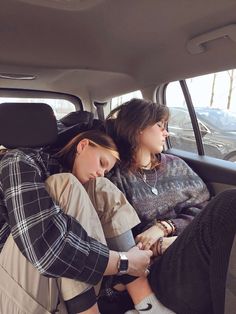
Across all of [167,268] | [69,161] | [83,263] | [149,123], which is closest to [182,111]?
[149,123]

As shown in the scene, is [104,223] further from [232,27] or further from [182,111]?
[182,111]

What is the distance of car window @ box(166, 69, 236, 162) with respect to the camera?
2.14m

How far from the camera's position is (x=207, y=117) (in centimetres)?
236

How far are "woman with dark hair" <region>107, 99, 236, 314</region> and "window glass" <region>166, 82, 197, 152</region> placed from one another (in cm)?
51

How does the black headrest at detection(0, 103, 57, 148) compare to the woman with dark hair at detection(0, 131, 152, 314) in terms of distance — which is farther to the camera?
the black headrest at detection(0, 103, 57, 148)

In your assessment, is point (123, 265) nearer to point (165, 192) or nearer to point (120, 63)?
point (165, 192)

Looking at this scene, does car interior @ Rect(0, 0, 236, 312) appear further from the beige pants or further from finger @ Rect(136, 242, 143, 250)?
finger @ Rect(136, 242, 143, 250)

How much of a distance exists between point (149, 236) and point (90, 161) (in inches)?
16.0

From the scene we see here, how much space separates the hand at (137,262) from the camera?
1115 mm

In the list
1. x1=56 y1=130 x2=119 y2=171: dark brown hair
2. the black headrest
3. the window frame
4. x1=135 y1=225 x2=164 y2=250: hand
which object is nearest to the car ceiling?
the window frame

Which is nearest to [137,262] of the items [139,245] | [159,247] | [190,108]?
[139,245]

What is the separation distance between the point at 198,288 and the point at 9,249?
1.95 feet

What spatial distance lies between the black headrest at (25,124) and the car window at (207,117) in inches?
36.5

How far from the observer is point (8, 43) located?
1.69m
